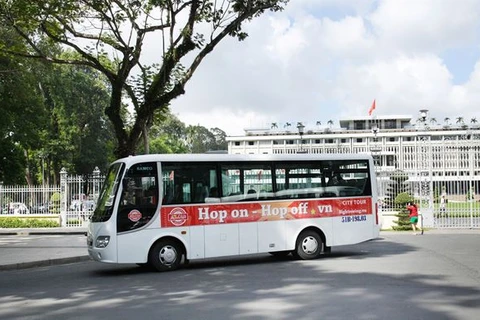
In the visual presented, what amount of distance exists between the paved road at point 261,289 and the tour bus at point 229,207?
0.55 meters

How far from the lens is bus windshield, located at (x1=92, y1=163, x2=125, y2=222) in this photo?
12.1m

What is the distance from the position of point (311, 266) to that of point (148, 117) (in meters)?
6.98

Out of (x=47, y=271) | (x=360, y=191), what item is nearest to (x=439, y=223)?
(x=360, y=191)

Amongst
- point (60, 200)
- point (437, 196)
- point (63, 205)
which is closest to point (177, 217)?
point (437, 196)

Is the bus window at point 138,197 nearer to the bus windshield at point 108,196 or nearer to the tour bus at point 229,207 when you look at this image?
the tour bus at point 229,207

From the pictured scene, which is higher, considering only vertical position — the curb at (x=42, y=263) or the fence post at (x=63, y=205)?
the fence post at (x=63, y=205)

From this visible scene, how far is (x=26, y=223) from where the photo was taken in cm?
2973

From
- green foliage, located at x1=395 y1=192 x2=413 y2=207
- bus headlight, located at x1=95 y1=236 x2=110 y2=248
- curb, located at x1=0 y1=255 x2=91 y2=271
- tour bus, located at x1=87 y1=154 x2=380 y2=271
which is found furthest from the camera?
green foliage, located at x1=395 y1=192 x2=413 y2=207

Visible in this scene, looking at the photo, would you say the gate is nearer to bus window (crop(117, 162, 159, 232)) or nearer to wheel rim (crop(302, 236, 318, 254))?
bus window (crop(117, 162, 159, 232))

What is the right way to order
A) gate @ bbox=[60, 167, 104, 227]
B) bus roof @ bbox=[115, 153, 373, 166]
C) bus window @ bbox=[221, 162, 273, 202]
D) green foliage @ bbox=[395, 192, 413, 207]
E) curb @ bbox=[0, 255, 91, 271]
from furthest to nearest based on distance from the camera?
gate @ bbox=[60, 167, 104, 227] < green foliage @ bbox=[395, 192, 413, 207] < curb @ bbox=[0, 255, 91, 271] < bus window @ bbox=[221, 162, 273, 202] < bus roof @ bbox=[115, 153, 373, 166]

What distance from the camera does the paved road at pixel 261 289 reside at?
7.76 metres

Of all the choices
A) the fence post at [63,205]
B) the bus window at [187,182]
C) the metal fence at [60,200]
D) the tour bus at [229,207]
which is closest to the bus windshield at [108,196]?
the tour bus at [229,207]

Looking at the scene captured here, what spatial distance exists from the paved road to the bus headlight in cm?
67

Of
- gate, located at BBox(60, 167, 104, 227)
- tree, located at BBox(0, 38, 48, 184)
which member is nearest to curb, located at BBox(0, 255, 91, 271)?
gate, located at BBox(60, 167, 104, 227)
